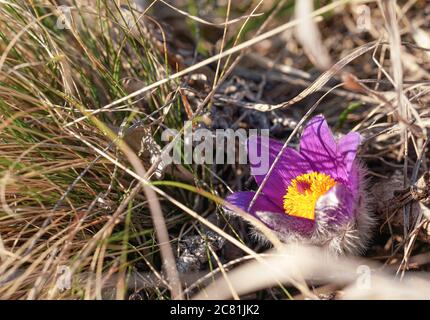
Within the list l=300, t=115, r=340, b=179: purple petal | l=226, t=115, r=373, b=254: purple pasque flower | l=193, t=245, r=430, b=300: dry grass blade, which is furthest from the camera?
l=300, t=115, r=340, b=179: purple petal

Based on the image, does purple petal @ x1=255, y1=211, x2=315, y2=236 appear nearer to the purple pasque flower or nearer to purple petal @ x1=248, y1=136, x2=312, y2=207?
the purple pasque flower

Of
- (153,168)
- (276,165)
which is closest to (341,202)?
(276,165)

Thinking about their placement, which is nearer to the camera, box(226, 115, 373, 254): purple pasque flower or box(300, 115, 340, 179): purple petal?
box(226, 115, 373, 254): purple pasque flower

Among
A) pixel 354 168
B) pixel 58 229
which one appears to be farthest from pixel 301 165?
pixel 58 229

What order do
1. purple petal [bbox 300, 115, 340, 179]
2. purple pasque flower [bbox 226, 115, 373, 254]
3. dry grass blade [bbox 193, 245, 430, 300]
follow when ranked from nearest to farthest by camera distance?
dry grass blade [bbox 193, 245, 430, 300]
purple pasque flower [bbox 226, 115, 373, 254]
purple petal [bbox 300, 115, 340, 179]

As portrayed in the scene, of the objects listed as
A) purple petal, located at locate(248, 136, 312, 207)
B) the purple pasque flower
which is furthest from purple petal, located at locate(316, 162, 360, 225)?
purple petal, located at locate(248, 136, 312, 207)

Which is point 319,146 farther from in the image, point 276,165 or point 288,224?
point 288,224

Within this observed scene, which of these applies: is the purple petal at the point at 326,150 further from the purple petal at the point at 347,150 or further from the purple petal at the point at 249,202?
the purple petal at the point at 249,202

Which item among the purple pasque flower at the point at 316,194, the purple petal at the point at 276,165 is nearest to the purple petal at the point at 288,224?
the purple pasque flower at the point at 316,194
